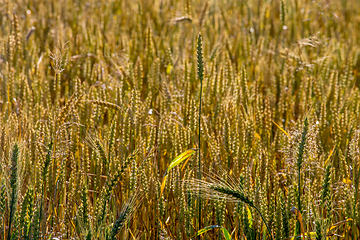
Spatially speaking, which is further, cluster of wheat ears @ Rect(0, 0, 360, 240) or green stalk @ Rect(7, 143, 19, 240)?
cluster of wheat ears @ Rect(0, 0, 360, 240)

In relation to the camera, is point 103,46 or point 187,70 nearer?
point 187,70

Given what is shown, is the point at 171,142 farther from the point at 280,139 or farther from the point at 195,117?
the point at 280,139

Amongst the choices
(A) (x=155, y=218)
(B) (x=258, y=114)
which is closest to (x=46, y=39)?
(B) (x=258, y=114)

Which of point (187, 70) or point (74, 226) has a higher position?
point (187, 70)

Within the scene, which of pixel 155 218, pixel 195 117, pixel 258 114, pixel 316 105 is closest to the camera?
pixel 155 218

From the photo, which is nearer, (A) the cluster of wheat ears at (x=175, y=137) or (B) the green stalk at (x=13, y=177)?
(B) the green stalk at (x=13, y=177)

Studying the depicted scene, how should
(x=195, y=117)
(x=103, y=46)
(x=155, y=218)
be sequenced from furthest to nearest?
(x=103, y=46)
(x=195, y=117)
(x=155, y=218)

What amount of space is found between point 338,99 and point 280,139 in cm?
60

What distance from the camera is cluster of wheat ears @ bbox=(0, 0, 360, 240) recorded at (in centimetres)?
105

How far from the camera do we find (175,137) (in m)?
1.37

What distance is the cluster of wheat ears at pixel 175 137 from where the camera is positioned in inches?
41.3

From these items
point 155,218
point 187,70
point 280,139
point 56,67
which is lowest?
point 155,218

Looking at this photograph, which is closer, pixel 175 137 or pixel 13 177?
pixel 13 177

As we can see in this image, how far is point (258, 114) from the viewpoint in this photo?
63.5 inches
